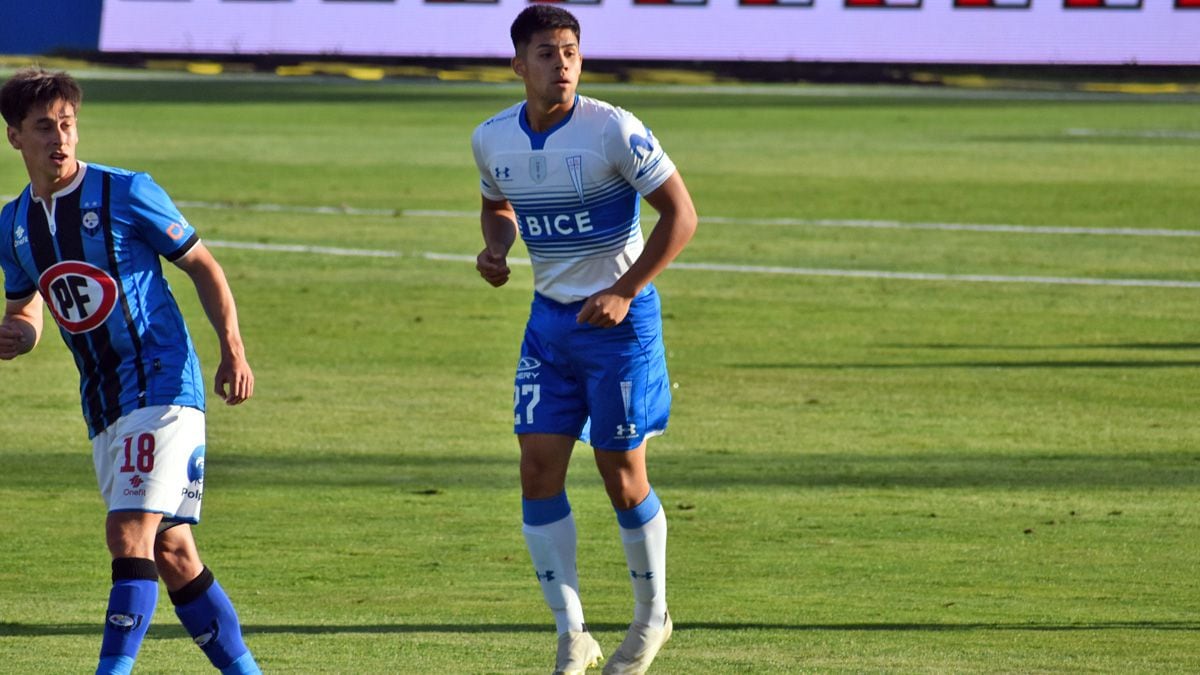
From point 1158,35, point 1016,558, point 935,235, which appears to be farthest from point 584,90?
point 1016,558

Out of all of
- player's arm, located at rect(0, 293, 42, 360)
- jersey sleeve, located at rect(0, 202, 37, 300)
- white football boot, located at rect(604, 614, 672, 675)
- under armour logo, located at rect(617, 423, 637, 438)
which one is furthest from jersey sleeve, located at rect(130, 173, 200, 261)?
white football boot, located at rect(604, 614, 672, 675)

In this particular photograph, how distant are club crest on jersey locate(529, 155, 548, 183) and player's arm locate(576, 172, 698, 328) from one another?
1.20 feet

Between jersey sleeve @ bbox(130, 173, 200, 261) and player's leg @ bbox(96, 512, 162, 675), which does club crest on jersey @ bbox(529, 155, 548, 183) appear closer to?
jersey sleeve @ bbox(130, 173, 200, 261)

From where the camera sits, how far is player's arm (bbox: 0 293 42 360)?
22.4 feet

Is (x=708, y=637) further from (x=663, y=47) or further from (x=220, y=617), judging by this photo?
(x=663, y=47)

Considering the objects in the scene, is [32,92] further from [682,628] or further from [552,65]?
[682,628]

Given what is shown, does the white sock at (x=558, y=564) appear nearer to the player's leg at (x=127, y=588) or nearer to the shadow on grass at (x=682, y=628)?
the shadow on grass at (x=682, y=628)

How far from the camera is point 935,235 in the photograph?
24859mm

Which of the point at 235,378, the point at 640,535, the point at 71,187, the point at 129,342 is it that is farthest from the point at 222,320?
the point at 640,535

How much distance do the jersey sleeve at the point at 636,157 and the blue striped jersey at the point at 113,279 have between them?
1465 millimetres

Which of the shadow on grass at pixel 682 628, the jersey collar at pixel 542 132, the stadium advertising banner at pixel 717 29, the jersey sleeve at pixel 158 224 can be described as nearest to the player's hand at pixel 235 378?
the jersey sleeve at pixel 158 224

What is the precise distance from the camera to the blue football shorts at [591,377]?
7410 mm

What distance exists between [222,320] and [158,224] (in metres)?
0.34

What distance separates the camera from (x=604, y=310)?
23.4 feet
